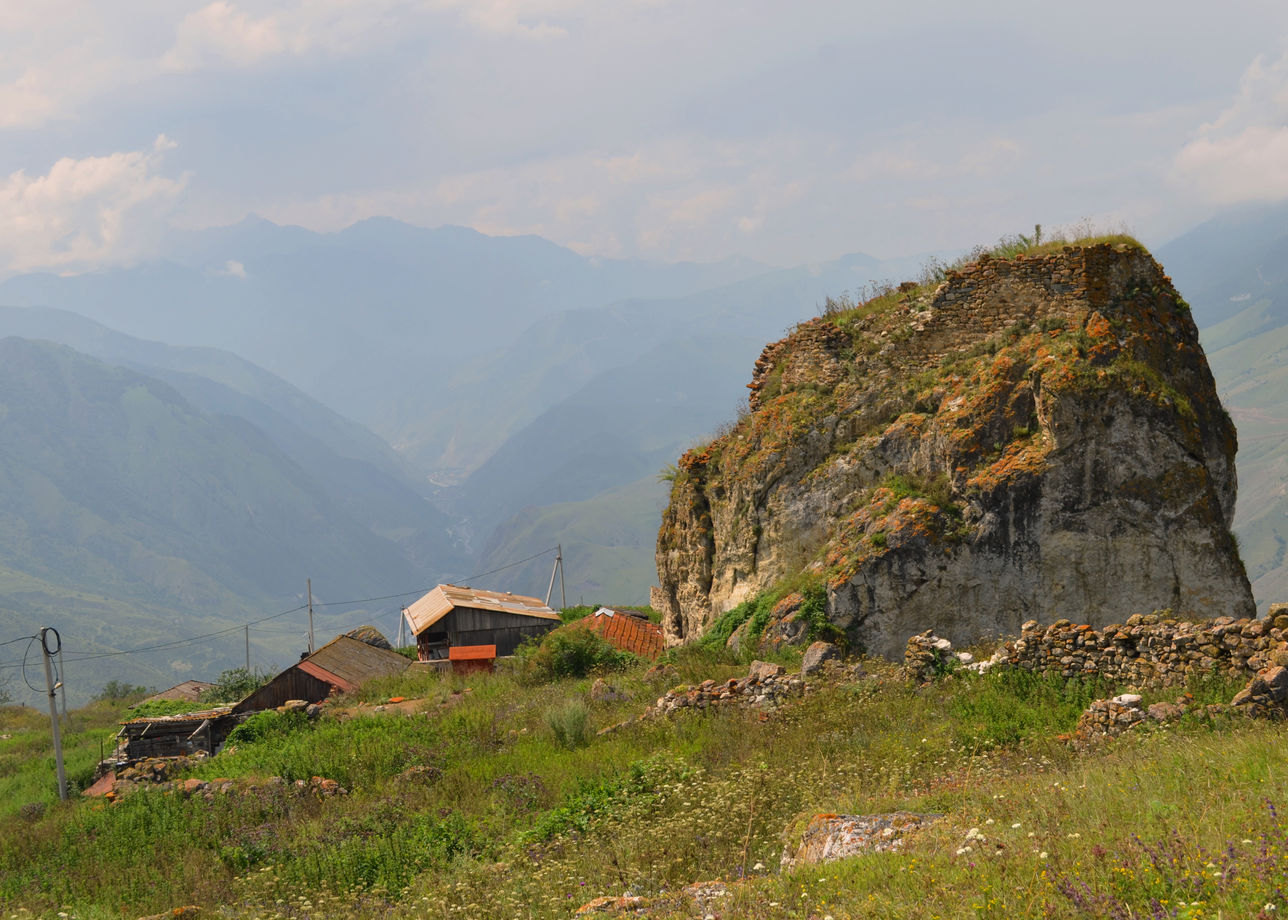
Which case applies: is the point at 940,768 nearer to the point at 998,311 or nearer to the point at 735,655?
the point at 735,655

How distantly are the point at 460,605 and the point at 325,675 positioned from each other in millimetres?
10763

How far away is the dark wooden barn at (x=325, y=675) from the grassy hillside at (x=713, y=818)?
848cm

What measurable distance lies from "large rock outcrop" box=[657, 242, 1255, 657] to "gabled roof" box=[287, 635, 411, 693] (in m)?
13.3

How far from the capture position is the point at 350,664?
2884cm

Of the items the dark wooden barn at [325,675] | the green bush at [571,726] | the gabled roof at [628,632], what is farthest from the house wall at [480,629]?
the green bush at [571,726]

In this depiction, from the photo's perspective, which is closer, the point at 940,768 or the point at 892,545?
the point at 940,768

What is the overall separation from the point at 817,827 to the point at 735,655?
1009 cm

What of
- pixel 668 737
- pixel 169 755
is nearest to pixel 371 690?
pixel 169 755

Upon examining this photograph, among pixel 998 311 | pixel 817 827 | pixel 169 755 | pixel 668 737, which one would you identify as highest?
pixel 998 311

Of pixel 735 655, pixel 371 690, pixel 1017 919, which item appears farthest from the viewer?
pixel 371 690

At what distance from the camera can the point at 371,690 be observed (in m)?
24.8

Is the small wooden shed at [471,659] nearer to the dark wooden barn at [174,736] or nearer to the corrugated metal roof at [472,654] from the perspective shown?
the corrugated metal roof at [472,654]

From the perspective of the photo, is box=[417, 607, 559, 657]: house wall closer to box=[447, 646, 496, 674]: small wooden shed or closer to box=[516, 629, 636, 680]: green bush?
box=[447, 646, 496, 674]: small wooden shed

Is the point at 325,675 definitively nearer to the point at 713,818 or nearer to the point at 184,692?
the point at 184,692
